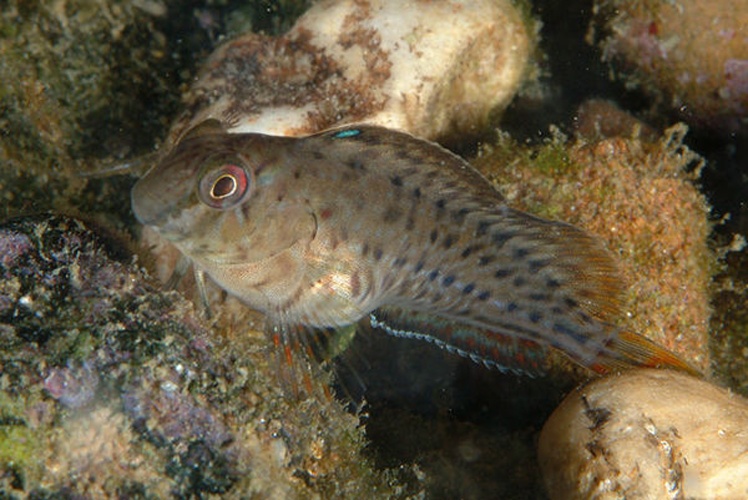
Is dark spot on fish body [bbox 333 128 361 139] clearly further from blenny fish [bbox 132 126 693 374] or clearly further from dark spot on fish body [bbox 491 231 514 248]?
dark spot on fish body [bbox 491 231 514 248]

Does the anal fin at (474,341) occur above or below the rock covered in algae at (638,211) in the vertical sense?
below

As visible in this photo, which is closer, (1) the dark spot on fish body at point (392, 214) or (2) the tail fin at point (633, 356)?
(2) the tail fin at point (633, 356)

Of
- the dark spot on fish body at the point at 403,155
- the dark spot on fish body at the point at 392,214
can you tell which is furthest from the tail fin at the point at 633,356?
the dark spot on fish body at the point at 403,155

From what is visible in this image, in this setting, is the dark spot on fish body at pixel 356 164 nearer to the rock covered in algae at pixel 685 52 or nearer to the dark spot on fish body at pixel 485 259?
the dark spot on fish body at pixel 485 259

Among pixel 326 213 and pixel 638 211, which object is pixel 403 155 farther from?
pixel 638 211

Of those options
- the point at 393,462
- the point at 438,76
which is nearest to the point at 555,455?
the point at 393,462

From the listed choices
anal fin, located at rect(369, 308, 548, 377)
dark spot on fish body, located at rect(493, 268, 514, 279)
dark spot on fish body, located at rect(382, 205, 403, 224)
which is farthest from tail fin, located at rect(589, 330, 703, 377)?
dark spot on fish body, located at rect(382, 205, 403, 224)

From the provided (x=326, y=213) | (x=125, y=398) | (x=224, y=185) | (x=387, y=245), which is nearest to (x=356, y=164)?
(x=326, y=213)
